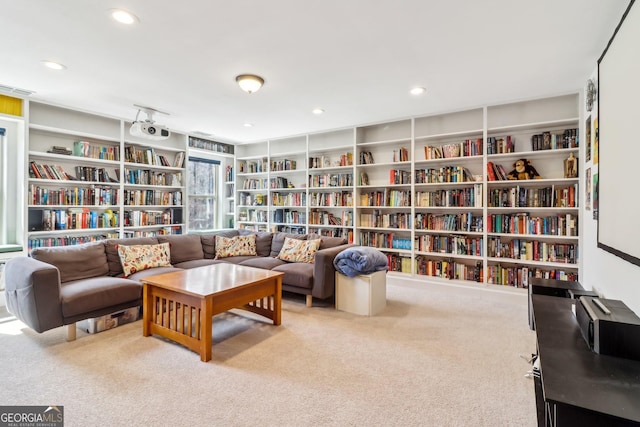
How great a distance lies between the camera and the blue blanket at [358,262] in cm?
331

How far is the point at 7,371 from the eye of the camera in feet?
7.02

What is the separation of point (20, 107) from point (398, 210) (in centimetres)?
508

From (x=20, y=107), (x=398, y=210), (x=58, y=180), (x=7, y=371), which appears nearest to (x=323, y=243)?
(x=398, y=210)

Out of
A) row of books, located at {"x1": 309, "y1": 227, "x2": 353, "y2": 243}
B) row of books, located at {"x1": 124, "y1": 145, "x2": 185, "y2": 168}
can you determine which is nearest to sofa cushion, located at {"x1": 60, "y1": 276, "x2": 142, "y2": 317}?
row of books, located at {"x1": 124, "y1": 145, "x2": 185, "y2": 168}

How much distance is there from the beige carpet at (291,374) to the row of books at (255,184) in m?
3.48

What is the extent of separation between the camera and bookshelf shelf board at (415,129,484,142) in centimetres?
414

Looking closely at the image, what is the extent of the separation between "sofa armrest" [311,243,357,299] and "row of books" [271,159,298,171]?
278 centimetres

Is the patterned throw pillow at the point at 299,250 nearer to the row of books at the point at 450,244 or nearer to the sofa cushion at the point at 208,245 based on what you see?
the sofa cushion at the point at 208,245

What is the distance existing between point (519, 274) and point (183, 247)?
4.24 metres

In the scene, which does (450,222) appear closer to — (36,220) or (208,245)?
(208,245)

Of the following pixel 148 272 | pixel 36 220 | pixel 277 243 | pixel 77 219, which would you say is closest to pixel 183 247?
pixel 148 272

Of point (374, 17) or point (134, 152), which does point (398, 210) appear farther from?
point (134, 152)

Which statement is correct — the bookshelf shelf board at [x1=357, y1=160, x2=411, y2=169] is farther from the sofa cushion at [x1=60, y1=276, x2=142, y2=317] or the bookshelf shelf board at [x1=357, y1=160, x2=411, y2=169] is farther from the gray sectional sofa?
the sofa cushion at [x1=60, y1=276, x2=142, y2=317]

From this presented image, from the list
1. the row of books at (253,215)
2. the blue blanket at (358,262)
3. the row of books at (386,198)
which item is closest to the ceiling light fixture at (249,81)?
the blue blanket at (358,262)
